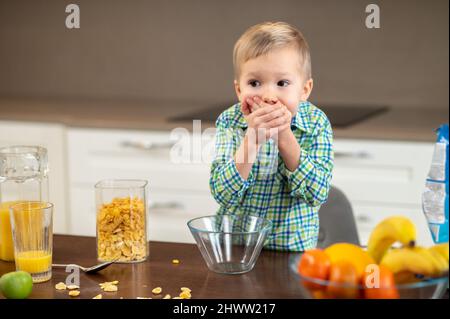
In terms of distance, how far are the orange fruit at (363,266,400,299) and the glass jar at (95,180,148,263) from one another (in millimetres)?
400

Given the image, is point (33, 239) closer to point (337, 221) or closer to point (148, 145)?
point (337, 221)

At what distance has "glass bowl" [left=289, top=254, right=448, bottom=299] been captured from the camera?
86 cm

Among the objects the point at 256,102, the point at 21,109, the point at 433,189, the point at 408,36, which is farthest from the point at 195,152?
the point at 433,189

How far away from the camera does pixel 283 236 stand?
121 cm

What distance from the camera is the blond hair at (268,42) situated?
1.09 m

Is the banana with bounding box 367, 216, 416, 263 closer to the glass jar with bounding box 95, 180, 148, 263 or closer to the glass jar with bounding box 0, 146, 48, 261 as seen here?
the glass jar with bounding box 95, 180, 148, 263

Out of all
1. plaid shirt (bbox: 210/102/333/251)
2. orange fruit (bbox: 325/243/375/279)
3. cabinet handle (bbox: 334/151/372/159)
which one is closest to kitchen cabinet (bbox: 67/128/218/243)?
cabinet handle (bbox: 334/151/372/159)

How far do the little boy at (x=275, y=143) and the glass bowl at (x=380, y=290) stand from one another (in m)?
0.26

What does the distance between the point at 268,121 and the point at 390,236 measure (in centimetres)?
25

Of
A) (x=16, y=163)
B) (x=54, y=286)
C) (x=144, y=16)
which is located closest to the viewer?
(x=54, y=286)

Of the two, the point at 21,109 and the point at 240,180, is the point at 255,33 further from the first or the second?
the point at 21,109

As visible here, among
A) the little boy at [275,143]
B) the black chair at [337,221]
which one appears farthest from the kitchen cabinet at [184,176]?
the little boy at [275,143]

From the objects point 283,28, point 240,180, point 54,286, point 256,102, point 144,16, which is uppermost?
point 144,16
